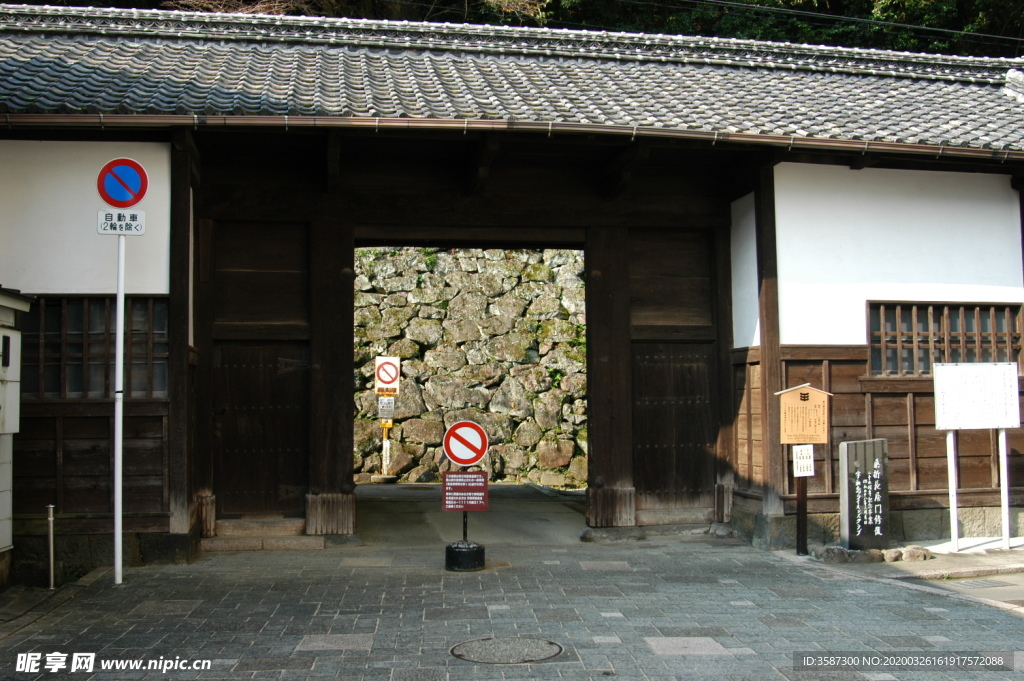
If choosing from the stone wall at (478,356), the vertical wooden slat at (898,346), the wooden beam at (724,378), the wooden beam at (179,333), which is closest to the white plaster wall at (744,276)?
the wooden beam at (724,378)

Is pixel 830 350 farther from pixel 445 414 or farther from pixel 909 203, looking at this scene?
pixel 445 414

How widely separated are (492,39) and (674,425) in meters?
5.99

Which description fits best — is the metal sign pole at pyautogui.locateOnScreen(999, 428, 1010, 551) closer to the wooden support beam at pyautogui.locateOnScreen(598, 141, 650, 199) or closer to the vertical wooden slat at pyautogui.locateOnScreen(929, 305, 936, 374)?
the vertical wooden slat at pyautogui.locateOnScreen(929, 305, 936, 374)

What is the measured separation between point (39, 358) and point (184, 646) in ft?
13.0

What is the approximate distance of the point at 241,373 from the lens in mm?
9797

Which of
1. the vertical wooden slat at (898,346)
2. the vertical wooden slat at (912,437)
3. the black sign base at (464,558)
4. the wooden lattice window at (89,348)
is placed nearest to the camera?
the black sign base at (464,558)

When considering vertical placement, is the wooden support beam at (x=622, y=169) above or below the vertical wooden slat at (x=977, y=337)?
above

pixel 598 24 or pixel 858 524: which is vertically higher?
pixel 598 24

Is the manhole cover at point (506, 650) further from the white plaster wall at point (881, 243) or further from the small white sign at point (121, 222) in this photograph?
the white plaster wall at point (881, 243)

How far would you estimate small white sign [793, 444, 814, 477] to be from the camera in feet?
29.5

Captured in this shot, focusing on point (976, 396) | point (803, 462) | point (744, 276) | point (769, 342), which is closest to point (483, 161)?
point (744, 276)

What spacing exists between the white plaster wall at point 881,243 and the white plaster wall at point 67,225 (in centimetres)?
645

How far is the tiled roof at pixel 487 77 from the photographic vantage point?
9180mm

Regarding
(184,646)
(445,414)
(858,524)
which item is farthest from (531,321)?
(184,646)
